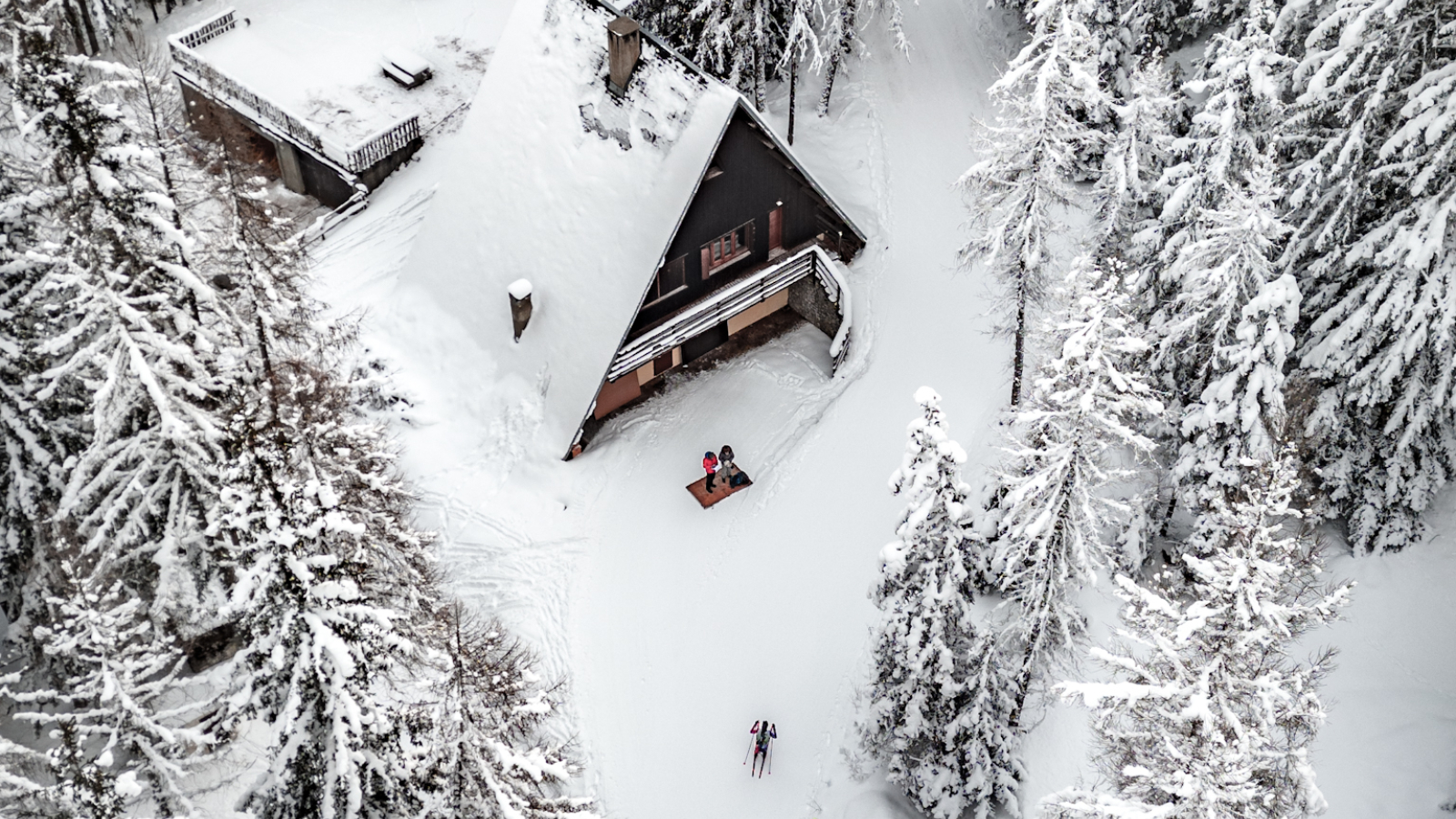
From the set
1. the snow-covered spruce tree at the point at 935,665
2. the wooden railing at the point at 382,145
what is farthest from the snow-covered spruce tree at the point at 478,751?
the wooden railing at the point at 382,145

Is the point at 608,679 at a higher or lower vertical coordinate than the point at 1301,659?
lower

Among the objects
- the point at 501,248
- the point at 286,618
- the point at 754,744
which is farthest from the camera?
the point at 501,248

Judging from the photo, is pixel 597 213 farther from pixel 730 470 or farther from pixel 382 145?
pixel 382 145

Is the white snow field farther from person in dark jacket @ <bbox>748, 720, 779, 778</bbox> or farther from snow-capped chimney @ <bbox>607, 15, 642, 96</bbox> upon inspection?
snow-capped chimney @ <bbox>607, 15, 642, 96</bbox>

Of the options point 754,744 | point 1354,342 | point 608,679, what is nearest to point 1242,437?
point 1354,342

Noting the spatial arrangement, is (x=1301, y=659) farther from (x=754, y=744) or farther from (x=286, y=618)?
(x=286, y=618)

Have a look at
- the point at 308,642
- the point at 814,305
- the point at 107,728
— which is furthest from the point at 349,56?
the point at 308,642
